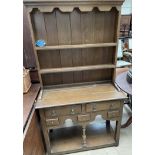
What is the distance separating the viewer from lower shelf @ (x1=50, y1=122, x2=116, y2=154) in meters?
1.81

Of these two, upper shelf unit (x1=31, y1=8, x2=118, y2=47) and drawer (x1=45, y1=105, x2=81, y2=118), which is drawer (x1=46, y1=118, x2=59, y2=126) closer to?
drawer (x1=45, y1=105, x2=81, y2=118)

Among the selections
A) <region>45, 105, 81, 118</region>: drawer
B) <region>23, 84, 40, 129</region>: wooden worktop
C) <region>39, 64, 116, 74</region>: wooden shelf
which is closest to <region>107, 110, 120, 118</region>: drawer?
<region>45, 105, 81, 118</region>: drawer

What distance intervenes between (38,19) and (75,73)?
76cm

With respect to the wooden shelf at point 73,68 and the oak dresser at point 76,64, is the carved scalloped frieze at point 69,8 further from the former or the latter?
the wooden shelf at point 73,68

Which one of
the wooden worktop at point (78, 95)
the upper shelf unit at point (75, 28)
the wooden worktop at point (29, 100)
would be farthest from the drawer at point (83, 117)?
the upper shelf unit at point (75, 28)

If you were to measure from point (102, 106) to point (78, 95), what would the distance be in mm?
306

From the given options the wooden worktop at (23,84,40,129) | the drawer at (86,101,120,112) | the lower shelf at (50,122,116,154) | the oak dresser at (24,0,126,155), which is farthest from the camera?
the lower shelf at (50,122,116,154)

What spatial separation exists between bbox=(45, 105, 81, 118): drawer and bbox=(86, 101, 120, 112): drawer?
0.13 m

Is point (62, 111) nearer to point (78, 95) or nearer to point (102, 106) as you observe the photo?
point (78, 95)

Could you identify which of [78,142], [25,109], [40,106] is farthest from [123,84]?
[25,109]

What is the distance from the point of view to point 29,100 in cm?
151

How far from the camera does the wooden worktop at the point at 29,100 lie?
50.9 inches

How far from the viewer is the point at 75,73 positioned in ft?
5.86
